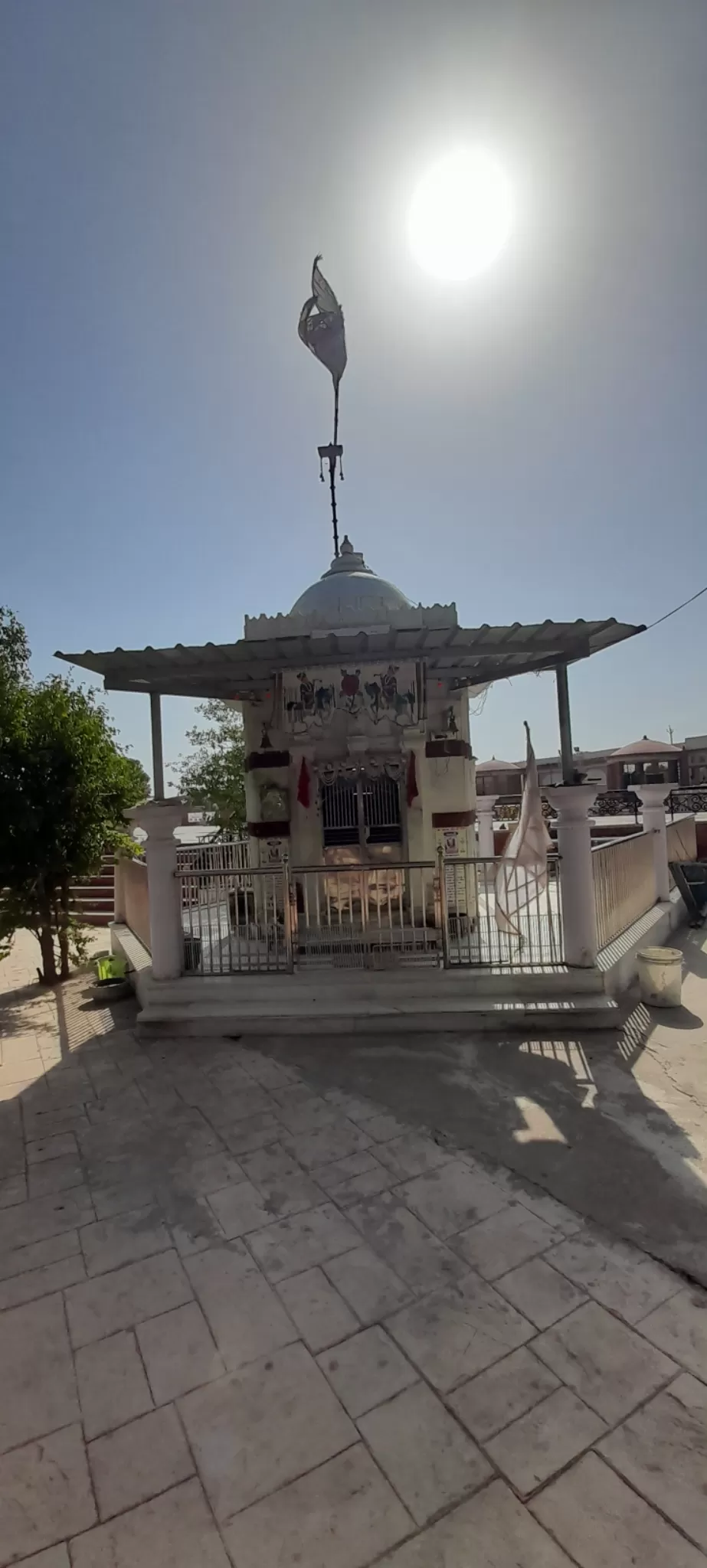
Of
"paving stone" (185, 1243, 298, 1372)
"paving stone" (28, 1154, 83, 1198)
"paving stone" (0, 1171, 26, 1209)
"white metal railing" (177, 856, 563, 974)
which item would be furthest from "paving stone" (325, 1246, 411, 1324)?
"white metal railing" (177, 856, 563, 974)

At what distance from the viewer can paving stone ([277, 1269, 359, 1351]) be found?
258 centimetres

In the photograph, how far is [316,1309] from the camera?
272 centimetres

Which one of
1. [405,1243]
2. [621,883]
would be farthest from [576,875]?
[405,1243]

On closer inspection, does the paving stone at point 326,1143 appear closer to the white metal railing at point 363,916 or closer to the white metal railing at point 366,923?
the white metal railing at point 366,923

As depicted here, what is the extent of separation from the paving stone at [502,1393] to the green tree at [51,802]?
258 inches

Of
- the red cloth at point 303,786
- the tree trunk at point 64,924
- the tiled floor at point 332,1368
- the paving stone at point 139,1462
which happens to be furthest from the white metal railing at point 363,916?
the paving stone at point 139,1462

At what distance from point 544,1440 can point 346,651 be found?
5914 mm

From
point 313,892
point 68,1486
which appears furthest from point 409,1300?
→ point 313,892

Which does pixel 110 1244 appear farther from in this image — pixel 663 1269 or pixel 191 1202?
pixel 663 1269

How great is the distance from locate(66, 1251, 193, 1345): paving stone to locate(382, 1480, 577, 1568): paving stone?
1.37 metres

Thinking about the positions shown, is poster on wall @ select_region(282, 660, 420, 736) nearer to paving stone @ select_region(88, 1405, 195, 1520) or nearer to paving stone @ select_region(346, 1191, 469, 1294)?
paving stone @ select_region(346, 1191, 469, 1294)

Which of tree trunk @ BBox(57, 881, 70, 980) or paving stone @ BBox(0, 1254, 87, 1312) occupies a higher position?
tree trunk @ BBox(57, 881, 70, 980)

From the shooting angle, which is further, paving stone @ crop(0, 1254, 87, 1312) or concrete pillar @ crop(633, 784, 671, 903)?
concrete pillar @ crop(633, 784, 671, 903)

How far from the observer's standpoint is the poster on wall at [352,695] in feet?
23.6
